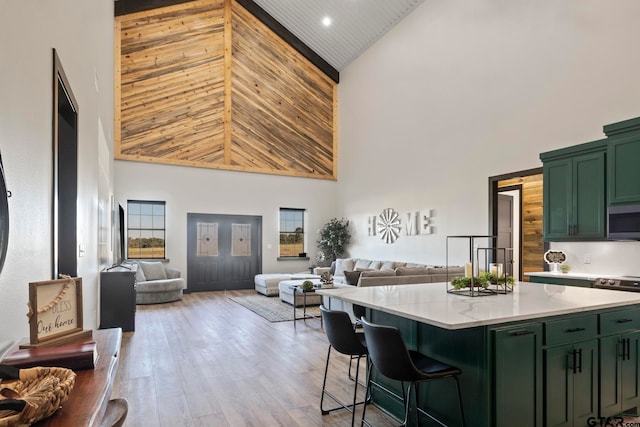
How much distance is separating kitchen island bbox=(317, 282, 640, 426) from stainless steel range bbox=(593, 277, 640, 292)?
5.21 ft

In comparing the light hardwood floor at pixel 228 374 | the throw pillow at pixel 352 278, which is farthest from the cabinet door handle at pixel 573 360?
the throw pillow at pixel 352 278

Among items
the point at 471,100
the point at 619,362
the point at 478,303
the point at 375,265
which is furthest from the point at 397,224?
the point at 478,303

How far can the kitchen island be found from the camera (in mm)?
2168

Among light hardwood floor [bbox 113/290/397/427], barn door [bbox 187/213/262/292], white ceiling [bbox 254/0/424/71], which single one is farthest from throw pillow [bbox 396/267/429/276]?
white ceiling [bbox 254/0/424/71]

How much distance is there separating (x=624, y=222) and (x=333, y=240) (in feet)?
23.2

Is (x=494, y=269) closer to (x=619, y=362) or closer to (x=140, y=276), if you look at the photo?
(x=619, y=362)

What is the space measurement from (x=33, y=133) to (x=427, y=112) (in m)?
7.41

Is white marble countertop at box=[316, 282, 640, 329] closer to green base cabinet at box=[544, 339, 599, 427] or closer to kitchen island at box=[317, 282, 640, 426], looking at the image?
kitchen island at box=[317, 282, 640, 426]

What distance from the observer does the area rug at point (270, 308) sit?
21.4 feet

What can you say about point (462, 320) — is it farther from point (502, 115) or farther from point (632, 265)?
point (502, 115)

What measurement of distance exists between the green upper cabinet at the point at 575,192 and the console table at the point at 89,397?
5167 millimetres

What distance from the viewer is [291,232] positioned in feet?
35.5

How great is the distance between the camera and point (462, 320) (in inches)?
81.0

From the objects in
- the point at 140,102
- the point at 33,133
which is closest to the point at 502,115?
the point at 33,133
